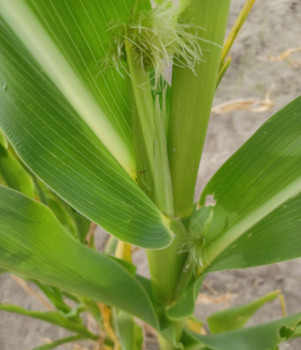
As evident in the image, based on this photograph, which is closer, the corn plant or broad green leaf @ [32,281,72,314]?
the corn plant

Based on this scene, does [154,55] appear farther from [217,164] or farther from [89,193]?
[217,164]

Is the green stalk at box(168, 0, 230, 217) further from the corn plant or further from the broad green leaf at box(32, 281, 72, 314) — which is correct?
the broad green leaf at box(32, 281, 72, 314)

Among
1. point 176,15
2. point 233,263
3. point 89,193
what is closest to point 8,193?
point 89,193

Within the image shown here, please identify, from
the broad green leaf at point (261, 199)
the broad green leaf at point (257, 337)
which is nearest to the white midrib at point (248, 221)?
the broad green leaf at point (261, 199)

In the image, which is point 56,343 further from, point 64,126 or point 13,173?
point 64,126

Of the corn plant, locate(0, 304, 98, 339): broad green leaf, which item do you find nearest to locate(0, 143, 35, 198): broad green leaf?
the corn plant

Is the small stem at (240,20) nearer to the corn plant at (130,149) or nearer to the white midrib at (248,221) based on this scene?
the corn plant at (130,149)
